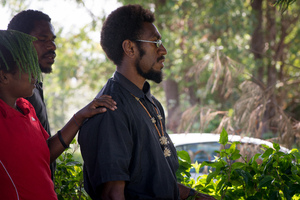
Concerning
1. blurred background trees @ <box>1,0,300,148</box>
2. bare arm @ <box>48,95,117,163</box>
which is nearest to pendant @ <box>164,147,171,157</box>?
bare arm @ <box>48,95,117,163</box>

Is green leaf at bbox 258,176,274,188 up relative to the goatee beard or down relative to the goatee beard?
down

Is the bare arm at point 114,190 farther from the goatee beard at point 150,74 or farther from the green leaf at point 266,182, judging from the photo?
the green leaf at point 266,182

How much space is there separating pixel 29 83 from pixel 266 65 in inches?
374

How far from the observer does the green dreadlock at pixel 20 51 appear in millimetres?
1853

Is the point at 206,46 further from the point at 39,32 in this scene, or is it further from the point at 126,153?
the point at 126,153

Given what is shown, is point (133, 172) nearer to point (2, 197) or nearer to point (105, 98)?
point (105, 98)

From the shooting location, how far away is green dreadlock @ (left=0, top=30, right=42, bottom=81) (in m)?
1.85

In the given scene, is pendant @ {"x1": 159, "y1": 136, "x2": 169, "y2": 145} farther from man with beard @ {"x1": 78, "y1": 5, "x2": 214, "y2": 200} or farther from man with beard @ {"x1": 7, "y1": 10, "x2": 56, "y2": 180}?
man with beard @ {"x1": 7, "y1": 10, "x2": 56, "y2": 180}

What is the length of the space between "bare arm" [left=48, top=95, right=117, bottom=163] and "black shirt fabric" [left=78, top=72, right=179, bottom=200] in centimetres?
3

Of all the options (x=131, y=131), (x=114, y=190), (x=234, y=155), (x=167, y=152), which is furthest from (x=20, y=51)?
(x=234, y=155)

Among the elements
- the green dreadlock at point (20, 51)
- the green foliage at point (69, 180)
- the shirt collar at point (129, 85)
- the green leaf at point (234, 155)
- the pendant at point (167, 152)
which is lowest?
the green foliage at point (69, 180)

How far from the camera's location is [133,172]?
1.93 metres

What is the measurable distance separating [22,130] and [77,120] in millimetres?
337

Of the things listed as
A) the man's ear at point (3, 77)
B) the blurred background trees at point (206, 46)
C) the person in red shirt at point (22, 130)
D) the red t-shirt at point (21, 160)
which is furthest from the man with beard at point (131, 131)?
the blurred background trees at point (206, 46)
